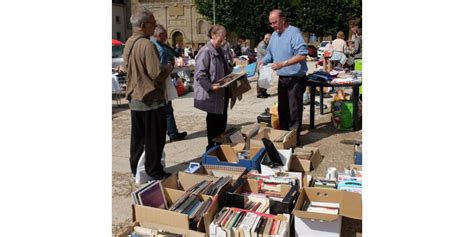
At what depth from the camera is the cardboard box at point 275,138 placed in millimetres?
4871

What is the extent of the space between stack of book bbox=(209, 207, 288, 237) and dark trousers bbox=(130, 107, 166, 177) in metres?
1.37

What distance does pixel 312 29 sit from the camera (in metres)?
38.8

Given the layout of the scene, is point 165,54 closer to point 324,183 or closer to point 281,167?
point 281,167

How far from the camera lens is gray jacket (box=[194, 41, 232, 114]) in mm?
4746

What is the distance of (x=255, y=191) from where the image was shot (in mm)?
3553

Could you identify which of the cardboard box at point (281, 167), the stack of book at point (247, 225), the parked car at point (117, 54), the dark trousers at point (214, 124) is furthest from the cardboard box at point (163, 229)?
the parked car at point (117, 54)

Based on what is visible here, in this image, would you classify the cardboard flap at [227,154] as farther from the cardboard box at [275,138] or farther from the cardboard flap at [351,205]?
the cardboard flap at [351,205]

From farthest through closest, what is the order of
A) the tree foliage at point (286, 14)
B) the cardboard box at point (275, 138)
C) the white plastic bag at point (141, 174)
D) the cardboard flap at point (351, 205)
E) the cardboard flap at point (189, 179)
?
1. the tree foliage at point (286, 14)
2. the cardboard box at point (275, 138)
3. the white plastic bag at point (141, 174)
4. the cardboard flap at point (189, 179)
5. the cardboard flap at point (351, 205)

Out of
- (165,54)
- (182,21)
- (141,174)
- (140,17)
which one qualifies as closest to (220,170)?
(141,174)

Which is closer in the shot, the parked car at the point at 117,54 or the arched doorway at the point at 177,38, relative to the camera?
the parked car at the point at 117,54

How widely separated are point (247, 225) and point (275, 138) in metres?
2.50

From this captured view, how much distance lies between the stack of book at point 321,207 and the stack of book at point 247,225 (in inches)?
14.2

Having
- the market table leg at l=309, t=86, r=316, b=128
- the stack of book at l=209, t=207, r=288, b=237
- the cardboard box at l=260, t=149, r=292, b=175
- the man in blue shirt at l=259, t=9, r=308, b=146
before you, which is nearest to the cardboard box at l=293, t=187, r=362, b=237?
the stack of book at l=209, t=207, r=288, b=237

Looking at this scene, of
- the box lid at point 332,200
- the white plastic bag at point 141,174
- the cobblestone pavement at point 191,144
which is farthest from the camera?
the white plastic bag at point 141,174
